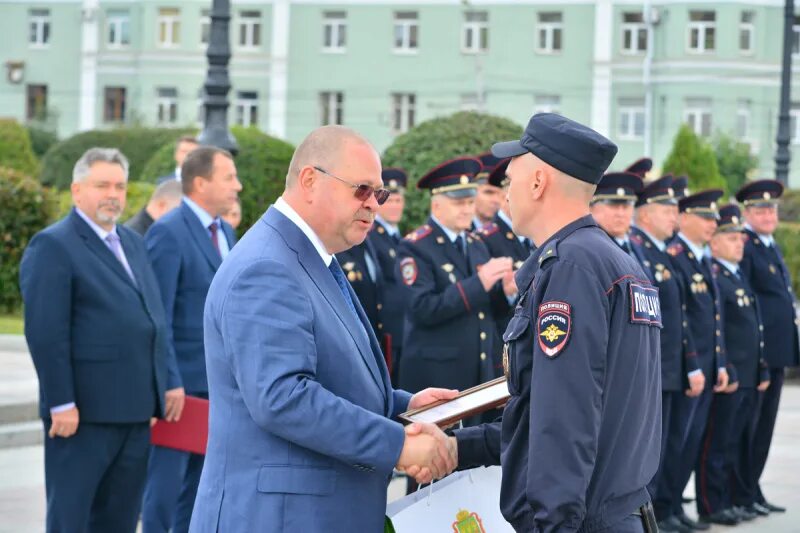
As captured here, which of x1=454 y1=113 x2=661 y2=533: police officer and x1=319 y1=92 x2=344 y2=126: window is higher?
x1=319 y1=92 x2=344 y2=126: window

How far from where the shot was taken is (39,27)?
56.4 m

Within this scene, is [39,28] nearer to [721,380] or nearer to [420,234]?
[420,234]

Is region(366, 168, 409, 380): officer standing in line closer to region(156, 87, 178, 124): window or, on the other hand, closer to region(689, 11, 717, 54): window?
region(689, 11, 717, 54): window

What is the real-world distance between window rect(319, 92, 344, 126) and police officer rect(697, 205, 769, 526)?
144 ft

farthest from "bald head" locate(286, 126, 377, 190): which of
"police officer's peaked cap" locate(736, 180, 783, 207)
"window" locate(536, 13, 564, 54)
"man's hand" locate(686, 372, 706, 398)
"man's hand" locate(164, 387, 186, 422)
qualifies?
"window" locate(536, 13, 564, 54)

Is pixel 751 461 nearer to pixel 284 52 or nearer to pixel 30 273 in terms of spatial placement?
pixel 30 273

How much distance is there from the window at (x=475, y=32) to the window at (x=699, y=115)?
8075 millimetres

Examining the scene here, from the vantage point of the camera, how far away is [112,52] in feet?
182

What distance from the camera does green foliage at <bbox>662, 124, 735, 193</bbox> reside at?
41312 millimetres

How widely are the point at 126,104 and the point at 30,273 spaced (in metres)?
50.5

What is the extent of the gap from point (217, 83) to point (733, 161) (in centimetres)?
3774

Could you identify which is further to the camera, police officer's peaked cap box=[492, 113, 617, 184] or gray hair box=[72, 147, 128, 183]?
gray hair box=[72, 147, 128, 183]

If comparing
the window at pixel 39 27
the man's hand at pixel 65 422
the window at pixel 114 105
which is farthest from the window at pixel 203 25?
the man's hand at pixel 65 422

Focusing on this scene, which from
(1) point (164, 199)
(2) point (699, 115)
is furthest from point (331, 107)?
(1) point (164, 199)
